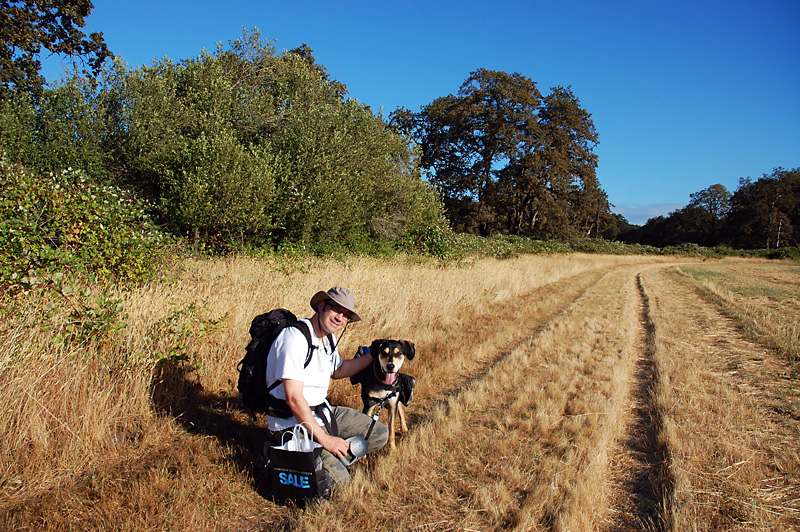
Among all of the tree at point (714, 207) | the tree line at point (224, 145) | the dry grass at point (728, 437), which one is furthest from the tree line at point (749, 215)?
the dry grass at point (728, 437)

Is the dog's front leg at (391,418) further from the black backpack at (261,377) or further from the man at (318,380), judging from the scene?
the black backpack at (261,377)

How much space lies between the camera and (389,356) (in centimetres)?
377

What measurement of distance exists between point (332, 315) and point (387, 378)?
0.88 meters

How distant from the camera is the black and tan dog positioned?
12.5ft

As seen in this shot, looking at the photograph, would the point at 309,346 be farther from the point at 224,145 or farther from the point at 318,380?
the point at 224,145

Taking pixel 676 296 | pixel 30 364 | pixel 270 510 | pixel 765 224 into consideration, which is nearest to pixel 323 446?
pixel 270 510

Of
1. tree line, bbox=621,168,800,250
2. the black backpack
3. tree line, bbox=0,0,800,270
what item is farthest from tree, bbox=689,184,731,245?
the black backpack

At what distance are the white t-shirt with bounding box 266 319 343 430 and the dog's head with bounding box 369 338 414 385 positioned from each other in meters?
0.44

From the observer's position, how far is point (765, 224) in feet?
214

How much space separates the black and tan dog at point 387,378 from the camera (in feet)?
12.5

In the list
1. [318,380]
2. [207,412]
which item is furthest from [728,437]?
[207,412]

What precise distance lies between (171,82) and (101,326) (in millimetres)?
10569

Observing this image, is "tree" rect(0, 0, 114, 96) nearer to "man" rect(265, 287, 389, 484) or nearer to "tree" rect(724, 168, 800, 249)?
"man" rect(265, 287, 389, 484)

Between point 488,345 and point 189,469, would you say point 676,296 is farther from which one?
point 189,469
